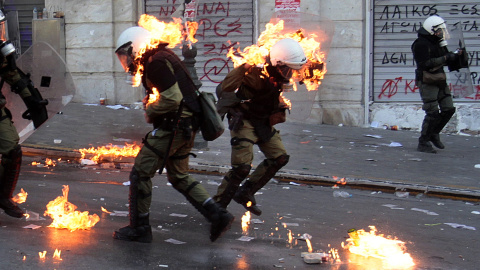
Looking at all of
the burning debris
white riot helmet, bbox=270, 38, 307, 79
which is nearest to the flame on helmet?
white riot helmet, bbox=270, 38, 307, 79

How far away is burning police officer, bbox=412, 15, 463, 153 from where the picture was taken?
9398mm

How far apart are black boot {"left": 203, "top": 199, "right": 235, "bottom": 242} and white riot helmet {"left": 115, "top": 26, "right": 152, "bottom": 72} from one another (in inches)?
49.2

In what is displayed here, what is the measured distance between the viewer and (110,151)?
30.0ft

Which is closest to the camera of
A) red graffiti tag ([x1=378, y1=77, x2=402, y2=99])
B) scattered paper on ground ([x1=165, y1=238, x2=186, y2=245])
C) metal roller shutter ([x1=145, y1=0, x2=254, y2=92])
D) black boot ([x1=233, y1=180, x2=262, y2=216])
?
scattered paper on ground ([x1=165, y1=238, x2=186, y2=245])

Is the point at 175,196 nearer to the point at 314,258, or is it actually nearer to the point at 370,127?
the point at 314,258

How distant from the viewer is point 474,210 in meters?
6.97

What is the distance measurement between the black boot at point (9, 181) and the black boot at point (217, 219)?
1.63m

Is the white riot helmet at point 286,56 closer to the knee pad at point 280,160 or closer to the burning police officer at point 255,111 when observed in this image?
the burning police officer at point 255,111

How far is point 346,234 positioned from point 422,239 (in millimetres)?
642

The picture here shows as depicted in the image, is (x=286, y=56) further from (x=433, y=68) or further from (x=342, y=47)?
(x=342, y=47)

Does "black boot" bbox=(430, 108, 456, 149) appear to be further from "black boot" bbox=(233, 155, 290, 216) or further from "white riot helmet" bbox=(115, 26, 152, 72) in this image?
"white riot helmet" bbox=(115, 26, 152, 72)

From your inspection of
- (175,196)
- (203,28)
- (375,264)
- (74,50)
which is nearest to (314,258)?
(375,264)

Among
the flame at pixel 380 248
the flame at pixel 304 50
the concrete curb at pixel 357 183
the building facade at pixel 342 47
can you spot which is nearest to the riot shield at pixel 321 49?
the flame at pixel 304 50

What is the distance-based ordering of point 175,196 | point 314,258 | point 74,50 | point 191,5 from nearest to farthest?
point 314,258, point 175,196, point 191,5, point 74,50
